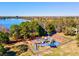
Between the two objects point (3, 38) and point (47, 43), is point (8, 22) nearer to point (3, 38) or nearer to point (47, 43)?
point (3, 38)

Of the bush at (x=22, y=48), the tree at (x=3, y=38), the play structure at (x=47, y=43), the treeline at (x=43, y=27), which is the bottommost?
the bush at (x=22, y=48)

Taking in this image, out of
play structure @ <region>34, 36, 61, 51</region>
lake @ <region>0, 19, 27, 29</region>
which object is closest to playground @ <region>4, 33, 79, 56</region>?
play structure @ <region>34, 36, 61, 51</region>

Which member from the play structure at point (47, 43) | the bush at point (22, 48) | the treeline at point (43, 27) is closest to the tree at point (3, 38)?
the treeline at point (43, 27)

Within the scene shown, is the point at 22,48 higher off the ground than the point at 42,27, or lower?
lower

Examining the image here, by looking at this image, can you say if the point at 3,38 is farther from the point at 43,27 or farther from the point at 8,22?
the point at 43,27

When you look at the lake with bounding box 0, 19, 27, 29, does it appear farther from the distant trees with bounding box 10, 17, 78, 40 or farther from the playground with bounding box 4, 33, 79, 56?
the playground with bounding box 4, 33, 79, 56

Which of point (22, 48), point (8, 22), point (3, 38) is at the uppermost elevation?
point (8, 22)

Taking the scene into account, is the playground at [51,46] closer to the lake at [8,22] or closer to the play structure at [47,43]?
the play structure at [47,43]

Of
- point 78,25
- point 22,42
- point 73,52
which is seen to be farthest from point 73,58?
point 22,42

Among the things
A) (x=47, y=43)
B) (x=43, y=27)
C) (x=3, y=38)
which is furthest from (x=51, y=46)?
(x=3, y=38)

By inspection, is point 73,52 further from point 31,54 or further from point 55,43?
point 31,54

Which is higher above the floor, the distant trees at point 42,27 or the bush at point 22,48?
the distant trees at point 42,27
